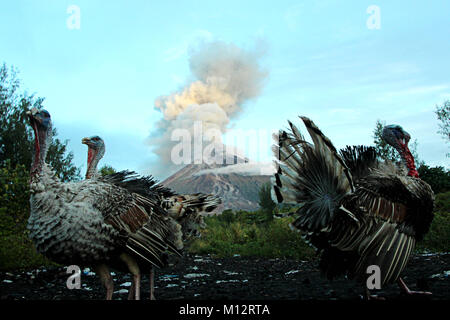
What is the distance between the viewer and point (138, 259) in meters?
6.05

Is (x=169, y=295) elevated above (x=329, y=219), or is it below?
below

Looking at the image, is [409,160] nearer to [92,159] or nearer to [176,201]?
[176,201]

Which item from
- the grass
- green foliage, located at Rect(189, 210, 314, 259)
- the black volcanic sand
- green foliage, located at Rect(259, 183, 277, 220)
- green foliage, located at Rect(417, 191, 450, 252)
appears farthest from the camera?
green foliage, located at Rect(259, 183, 277, 220)

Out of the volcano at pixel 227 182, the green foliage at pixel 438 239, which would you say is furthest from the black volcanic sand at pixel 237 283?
the volcano at pixel 227 182

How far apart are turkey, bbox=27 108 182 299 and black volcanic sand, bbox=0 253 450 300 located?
52.9 inches

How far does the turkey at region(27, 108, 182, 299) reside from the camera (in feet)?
18.3

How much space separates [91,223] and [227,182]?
129 meters

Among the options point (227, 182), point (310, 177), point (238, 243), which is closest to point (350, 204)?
point (310, 177)

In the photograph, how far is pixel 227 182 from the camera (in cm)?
13425

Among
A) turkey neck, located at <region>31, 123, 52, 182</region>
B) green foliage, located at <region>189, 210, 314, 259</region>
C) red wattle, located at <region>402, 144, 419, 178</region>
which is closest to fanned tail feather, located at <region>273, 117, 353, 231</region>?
red wattle, located at <region>402, 144, 419, 178</region>

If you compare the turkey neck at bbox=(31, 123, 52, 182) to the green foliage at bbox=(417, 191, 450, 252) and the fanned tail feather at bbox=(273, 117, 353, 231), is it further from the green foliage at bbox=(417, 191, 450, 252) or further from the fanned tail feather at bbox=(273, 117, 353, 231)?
the green foliage at bbox=(417, 191, 450, 252)
